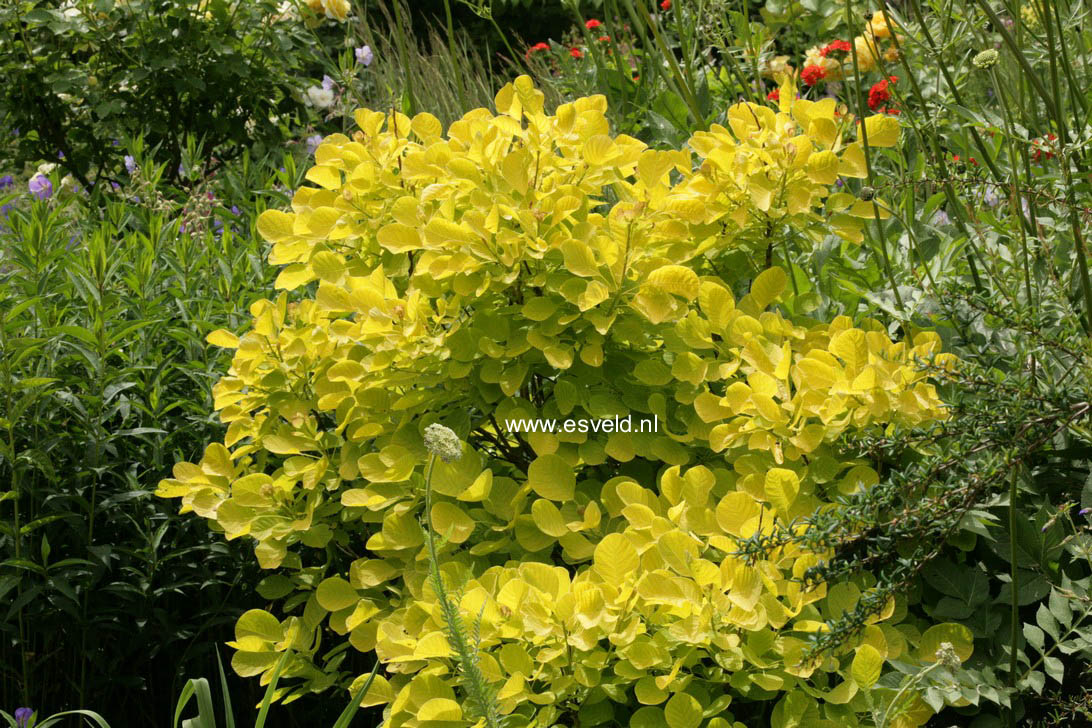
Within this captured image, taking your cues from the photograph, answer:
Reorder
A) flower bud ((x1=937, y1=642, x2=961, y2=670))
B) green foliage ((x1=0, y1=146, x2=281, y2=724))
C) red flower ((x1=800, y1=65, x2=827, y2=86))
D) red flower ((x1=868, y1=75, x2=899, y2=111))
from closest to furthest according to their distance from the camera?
flower bud ((x1=937, y1=642, x2=961, y2=670)), green foliage ((x1=0, y1=146, x2=281, y2=724)), red flower ((x1=868, y1=75, x2=899, y2=111)), red flower ((x1=800, y1=65, x2=827, y2=86))

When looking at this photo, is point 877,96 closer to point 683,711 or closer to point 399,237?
point 399,237

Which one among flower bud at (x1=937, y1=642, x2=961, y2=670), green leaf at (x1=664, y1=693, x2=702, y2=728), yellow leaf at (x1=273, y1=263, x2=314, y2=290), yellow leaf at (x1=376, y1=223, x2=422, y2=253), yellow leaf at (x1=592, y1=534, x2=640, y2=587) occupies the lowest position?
green leaf at (x1=664, y1=693, x2=702, y2=728)

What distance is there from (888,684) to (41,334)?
1.69m

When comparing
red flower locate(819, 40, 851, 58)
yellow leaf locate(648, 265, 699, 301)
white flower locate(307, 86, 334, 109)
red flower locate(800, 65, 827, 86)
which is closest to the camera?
yellow leaf locate(648, 265, 699, 301)

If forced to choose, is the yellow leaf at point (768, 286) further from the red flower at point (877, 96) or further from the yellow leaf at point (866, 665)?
the red flower at point (877, 96)

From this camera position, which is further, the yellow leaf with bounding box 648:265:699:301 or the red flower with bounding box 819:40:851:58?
the red flower with bounding box 819:40:851:58

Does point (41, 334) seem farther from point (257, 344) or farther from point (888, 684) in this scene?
point (888, 684)

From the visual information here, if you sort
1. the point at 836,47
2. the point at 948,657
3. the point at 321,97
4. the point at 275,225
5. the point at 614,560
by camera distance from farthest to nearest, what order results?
the point at 321,97 → the point at 836,47 → the point at 275,225 → the point at 614,560 → the point at 948,657

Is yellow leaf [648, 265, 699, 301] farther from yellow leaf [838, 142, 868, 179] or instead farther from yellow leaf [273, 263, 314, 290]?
yellow leaf [273, 263, 314, 290]

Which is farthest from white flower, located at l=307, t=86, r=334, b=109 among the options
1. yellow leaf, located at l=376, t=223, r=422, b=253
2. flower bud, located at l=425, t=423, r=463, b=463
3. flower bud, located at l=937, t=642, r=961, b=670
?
flower bud, located at l=937, t=642, r=961, b=670

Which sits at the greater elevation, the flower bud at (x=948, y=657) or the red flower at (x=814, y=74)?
the red flower at (x=814, y=74)

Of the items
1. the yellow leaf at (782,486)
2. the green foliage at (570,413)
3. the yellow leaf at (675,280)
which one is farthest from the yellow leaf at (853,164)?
the yellow leaf at (782,486)

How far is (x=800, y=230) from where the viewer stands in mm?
1644

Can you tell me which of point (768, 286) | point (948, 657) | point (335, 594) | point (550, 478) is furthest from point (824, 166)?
point (335, 594)
